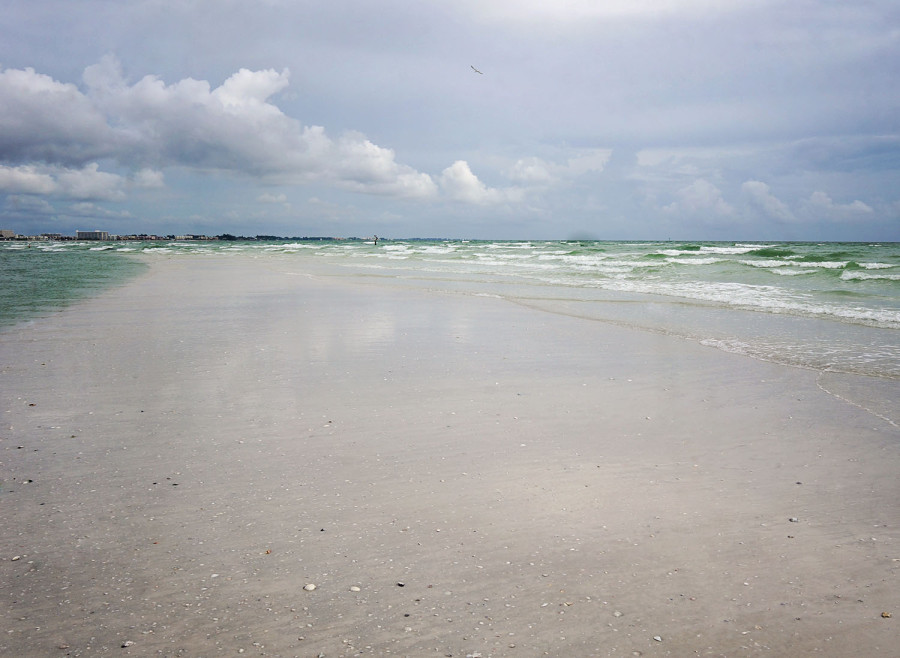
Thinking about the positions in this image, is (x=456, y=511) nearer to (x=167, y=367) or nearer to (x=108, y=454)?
(x=108, y=454)

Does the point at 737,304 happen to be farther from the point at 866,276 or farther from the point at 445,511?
the point at 445,511

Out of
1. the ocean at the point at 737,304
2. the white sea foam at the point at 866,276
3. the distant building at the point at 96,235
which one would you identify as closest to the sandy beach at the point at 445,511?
the ocean at the point at 737,304

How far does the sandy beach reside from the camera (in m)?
2.41

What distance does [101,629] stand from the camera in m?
2.34

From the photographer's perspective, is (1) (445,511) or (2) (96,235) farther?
(2) (96,235)

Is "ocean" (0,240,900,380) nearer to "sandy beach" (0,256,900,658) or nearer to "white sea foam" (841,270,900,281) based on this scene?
"white sea foam" (841,270,900,281)

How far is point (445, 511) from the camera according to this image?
3.37 metres

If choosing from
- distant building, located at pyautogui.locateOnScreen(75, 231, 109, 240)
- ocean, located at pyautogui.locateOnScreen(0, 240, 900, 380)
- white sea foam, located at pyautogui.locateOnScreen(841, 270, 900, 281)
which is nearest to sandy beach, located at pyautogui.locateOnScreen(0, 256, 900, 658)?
ocean, located at pyautogui.locateOnScreen(0, 240, 900, 380)

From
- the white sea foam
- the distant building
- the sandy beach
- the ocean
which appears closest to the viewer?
the sandy beach

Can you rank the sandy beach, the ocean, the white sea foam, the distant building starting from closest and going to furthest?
the sandy beach → the ocean → the white sea foam → the distant building

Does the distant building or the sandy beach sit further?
the distant building

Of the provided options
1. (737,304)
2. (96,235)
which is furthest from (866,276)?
(96,235)

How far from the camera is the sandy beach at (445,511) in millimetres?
2412

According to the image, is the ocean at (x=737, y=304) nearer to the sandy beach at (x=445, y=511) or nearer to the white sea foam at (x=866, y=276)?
the white sea foam at (x=866, y=276)
